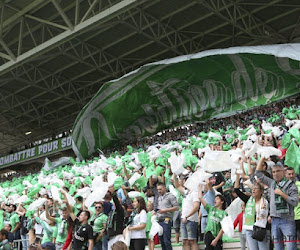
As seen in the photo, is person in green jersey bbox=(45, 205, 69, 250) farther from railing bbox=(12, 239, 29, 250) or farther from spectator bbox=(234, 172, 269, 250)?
spectator bbox=(234, 172, 269, 250)

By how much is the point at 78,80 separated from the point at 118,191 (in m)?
19.9

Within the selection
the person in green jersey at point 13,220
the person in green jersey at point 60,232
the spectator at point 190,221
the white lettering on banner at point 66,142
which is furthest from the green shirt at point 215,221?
the white lettering on banner at point 66,142

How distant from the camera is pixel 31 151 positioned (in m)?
33.1

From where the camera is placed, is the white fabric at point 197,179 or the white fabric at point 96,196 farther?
the white fabric at point 197,179

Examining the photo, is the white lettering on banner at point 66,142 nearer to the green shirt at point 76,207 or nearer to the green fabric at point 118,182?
the green fabric at point 118,182

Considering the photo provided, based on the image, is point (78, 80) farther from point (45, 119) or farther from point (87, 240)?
point (87, 240)

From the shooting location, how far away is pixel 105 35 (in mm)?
22141

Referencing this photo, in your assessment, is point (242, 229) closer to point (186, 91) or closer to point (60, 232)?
point (60, 232)

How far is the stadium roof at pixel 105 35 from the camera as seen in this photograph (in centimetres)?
1811

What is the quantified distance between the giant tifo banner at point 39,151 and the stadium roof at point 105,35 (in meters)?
2.78

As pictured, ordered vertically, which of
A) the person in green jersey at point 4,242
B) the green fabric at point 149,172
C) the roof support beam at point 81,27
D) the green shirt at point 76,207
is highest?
the roof support beam at point 81,27

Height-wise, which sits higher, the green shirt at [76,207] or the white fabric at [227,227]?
the green shirt at [76,207]

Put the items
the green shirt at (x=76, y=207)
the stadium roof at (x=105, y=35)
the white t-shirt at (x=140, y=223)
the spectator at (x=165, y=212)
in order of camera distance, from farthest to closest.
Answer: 1. the stadium roof at (x=105, y=35)
2. the green shirt at (x=76, y=207)
3. the spectator at (x=165, y=212)
4. the white t-shirt at (x=140, y=223)

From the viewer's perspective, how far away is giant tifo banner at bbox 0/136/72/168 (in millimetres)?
30141
